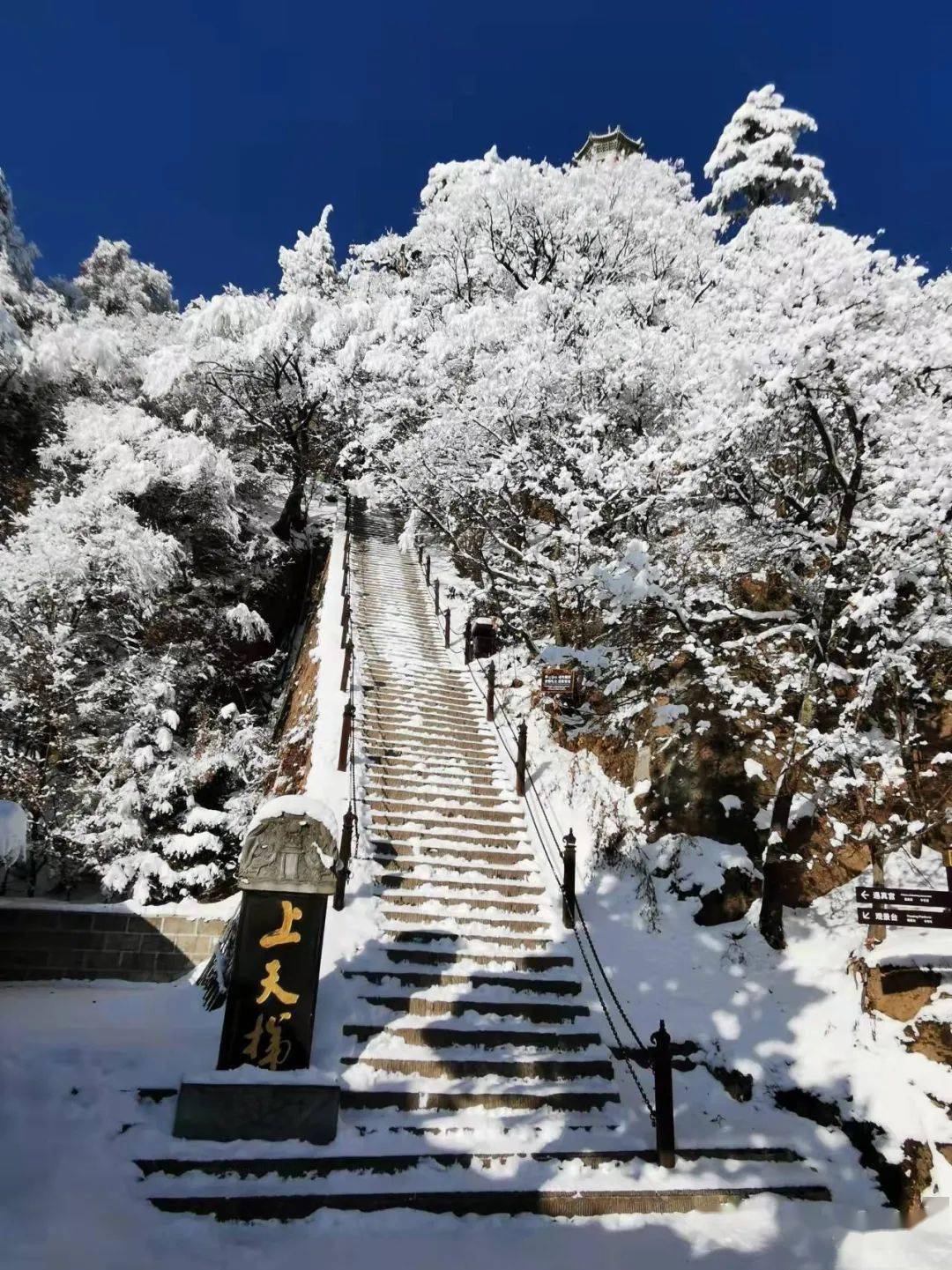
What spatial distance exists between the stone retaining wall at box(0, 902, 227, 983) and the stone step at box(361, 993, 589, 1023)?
5516mm

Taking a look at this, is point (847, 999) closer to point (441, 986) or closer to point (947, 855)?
point (947, 855)

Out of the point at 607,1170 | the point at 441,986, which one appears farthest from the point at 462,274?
the point at 607,1170

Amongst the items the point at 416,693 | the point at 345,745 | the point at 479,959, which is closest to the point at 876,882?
the point at 479,959

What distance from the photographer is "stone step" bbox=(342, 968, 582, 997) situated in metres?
7.01

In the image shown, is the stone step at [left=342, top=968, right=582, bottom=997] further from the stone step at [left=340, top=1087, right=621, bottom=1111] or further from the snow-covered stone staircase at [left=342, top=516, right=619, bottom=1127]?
the stone step at [left=340, top=1087, right=621, bottom=1111]

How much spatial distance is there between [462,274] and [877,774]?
65.1ft

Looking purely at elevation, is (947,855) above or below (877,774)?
below

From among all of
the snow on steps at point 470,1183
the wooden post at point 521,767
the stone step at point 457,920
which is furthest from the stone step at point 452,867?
the snow on steps at point 470,1183

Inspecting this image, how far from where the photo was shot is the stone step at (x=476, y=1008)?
677cm

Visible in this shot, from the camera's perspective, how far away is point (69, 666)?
1287 cm

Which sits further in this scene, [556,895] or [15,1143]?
[556,895]

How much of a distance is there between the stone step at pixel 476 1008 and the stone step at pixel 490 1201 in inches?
72.3

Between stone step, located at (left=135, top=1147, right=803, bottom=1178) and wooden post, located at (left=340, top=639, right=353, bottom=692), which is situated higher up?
wooden post, located at (left=340, top=639, right=353, bottom=692)

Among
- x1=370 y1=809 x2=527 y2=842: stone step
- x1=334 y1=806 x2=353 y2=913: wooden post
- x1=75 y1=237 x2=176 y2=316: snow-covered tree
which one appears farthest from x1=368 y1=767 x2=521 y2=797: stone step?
x1=75 y1=237 x2=176 y2=316: snow-covered tree
